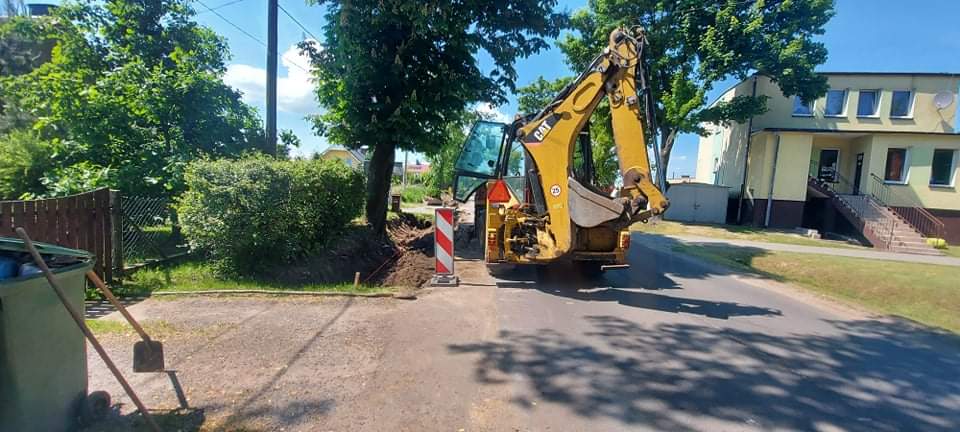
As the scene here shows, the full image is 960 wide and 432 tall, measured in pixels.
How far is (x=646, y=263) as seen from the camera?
10.5 m

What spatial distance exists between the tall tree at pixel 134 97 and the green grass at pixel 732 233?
15.6m

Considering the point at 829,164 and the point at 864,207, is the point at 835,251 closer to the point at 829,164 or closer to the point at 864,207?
the point at 864,207

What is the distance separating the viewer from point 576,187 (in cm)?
656

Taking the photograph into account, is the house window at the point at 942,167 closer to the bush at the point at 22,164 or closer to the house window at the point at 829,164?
the house window at the point at 829,164

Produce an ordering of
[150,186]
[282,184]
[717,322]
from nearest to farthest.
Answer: [717,322], [282,184], [150,186]

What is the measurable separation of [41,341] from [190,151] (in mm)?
7300

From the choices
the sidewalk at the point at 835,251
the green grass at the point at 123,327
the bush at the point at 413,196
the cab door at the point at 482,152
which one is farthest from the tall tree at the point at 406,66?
the bush at the point at 413,196

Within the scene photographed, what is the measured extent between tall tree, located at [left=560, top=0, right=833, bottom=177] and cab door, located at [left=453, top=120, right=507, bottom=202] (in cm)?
1071

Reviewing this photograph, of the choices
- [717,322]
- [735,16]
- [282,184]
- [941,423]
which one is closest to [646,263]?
[717,322]

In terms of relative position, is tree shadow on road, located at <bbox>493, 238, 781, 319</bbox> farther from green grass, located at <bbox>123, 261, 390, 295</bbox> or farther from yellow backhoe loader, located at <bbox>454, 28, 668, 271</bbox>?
green grass, located at <bbox>123, 261, 390, 295</bbox>

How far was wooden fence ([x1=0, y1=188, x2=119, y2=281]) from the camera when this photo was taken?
4.95 m

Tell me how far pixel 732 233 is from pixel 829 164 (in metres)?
9.10

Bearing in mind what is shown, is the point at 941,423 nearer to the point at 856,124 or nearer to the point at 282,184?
the point at 282,184

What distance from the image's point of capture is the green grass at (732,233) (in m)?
16.2
